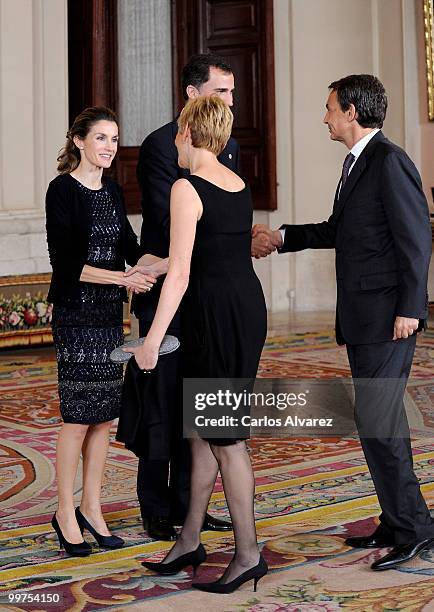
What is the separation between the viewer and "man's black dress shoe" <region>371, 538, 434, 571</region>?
4168 mm

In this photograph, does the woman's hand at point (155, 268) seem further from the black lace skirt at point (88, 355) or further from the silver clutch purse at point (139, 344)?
the silver clutch purse at point (139, 344)

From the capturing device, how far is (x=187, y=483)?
4.83m

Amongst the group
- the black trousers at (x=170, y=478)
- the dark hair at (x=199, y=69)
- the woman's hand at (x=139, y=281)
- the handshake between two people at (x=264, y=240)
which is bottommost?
the black trousers at (x=170, y=478)

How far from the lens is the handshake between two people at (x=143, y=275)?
4.43 metres

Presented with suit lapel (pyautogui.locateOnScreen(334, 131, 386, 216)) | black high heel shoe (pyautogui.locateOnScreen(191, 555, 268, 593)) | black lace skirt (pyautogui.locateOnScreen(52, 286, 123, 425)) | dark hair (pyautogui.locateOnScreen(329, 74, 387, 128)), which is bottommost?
black high heel shoe (pyautogui.locateOnScreen(191, 555, 268, 593))

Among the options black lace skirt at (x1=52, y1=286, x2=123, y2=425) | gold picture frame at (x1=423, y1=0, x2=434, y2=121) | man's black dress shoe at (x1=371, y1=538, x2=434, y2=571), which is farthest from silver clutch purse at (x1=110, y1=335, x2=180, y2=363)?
gold picture frame at (x1=423, y1=0, x2=434, y2=121)

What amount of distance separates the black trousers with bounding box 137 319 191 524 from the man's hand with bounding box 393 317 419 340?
2.90 ft

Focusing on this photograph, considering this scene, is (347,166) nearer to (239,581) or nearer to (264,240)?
(264,240)

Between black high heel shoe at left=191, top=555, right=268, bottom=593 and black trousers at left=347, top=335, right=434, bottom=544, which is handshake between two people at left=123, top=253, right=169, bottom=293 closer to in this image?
black trousers at left=347, top=335, right=434, bottom=544

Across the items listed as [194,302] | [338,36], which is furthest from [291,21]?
[194,302]

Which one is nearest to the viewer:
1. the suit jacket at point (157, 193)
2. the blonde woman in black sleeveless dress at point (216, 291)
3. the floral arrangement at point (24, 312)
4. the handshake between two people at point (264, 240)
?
the blonde woman in black sleeveless dress at point (216, 291)

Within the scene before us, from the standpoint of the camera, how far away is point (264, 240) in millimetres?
4898

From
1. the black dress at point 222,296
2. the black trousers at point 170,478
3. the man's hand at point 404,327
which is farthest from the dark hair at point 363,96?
the black trousers at point 170,478

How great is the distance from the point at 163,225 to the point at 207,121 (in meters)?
0.79
